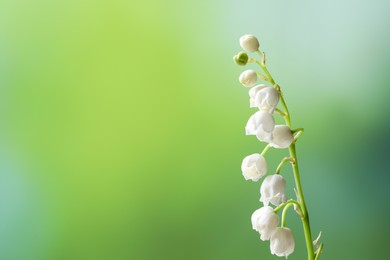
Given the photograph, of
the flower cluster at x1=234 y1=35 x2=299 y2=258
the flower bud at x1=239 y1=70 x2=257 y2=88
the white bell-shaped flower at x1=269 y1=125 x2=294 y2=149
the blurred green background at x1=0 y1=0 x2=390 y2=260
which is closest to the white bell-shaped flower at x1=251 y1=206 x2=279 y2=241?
the flower cluster at x1=234 y1=35 x2=299 y2=258

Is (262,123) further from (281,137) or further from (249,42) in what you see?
(249,42)

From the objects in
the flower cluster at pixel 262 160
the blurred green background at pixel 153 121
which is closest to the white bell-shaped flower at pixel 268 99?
the flower cluster at pixel 262 160

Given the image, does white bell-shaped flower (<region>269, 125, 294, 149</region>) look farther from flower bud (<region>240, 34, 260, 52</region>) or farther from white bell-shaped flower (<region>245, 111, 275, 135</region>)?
flower bud (<region>240, 34, 260, 52</region>)

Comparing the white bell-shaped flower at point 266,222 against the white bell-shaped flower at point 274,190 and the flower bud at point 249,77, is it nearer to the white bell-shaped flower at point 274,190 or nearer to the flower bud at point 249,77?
the white bell-shaped flower at point 274,190

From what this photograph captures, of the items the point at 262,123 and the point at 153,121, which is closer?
the point at 262,123

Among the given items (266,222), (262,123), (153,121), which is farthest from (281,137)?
(153,121)

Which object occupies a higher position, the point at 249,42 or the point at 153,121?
the point at 153,121
